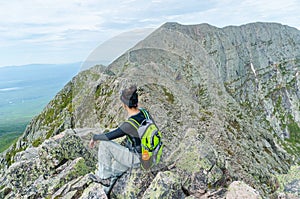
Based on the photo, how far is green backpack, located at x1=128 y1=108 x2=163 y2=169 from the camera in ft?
35.1

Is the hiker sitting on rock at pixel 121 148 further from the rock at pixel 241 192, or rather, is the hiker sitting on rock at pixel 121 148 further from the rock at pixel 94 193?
the rock at pixel 241 192

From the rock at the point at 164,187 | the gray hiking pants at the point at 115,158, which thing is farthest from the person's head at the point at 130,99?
the rock at the point at 164,187

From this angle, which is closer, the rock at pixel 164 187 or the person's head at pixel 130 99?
the person's head at pixel 130 99

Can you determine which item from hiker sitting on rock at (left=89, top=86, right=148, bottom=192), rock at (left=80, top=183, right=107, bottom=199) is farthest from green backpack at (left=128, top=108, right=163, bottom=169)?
rock at (left=80, top=183, right=107, bottom=199)

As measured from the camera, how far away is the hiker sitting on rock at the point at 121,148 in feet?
35.3

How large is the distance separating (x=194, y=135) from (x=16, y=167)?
11.4 m

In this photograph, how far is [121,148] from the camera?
11.9 meters

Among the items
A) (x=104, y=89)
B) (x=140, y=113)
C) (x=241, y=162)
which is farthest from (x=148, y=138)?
(x=241, y=162)

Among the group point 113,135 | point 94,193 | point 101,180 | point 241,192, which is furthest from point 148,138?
point 241,192

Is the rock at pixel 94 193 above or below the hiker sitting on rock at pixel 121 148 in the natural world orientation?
below

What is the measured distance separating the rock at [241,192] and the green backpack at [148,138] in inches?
179

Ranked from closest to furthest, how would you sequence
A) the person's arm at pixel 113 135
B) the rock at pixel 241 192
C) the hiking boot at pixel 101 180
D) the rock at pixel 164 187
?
the person's arm at pixel 113 135 → the hiking boot at pixel 101 180 → the rock at pixel 241 192 → the rock at pixel 164 187

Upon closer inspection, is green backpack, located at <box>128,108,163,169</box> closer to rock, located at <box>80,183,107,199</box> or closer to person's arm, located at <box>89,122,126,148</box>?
person's arm, located at <box>89,122,126,148</box>

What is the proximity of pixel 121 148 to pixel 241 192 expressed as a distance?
6.26 metres
